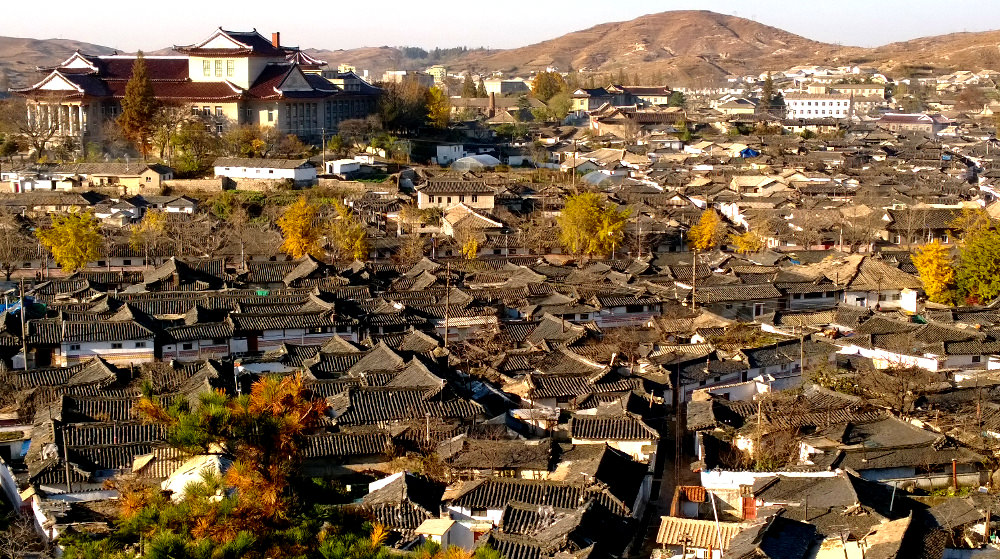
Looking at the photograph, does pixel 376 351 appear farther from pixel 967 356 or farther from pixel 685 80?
pixel 685 80

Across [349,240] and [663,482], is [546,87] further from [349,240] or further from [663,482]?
[663,482]

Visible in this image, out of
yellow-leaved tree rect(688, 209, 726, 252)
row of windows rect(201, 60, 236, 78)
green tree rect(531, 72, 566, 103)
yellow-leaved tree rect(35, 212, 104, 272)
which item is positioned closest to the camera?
yellow-leaved tree rect(35, 212, 104, 272)

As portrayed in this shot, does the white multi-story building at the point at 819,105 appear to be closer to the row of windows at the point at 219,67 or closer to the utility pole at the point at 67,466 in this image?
the row of windows at the point at 219,67

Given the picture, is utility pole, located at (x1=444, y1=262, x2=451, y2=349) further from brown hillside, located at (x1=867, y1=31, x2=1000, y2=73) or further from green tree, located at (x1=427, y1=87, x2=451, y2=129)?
brown hillside, located at (x1=867, y1=31, x2=1000, y2=73)

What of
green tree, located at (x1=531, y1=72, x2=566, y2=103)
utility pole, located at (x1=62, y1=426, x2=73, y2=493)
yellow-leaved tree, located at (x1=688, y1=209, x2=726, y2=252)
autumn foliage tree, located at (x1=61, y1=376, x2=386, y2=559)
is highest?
green tree, located at (x1=531, y1=72, x2=566, y2=103)

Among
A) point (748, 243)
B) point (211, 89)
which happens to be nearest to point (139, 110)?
point (211, 89)

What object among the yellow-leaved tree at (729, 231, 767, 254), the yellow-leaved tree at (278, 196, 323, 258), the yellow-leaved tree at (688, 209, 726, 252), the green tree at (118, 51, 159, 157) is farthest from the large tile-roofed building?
the yellow-leaved tree at (729, 231, 767, 254)

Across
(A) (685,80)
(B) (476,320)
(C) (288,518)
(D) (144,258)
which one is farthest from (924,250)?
(A) (685,80)

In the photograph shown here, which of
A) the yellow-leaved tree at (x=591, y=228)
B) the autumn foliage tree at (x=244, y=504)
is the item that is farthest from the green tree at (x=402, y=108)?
the autumn foliage tree at (x=244, y=504)
